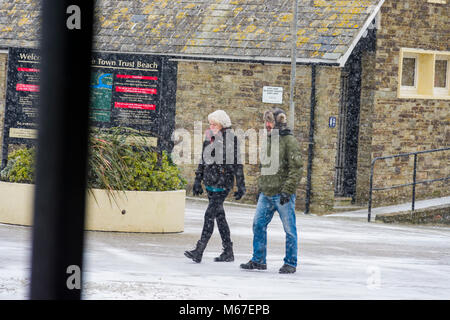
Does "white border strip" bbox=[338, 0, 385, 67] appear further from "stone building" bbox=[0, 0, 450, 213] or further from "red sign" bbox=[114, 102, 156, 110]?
"red sign" bbox=[114, 102, 156, 110]

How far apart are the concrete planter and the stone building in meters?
6.24

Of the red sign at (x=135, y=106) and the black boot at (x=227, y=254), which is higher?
the red sign at (x=135, y=106)

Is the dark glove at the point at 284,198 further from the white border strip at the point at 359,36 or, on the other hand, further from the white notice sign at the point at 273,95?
the white notice sign at the point at 273,95

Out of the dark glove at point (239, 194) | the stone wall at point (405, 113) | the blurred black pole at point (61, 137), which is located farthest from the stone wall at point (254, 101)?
the blurred black pole at point (61, 137)

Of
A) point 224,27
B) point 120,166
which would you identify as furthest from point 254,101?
point 120,166

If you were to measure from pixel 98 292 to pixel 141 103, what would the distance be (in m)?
10.4

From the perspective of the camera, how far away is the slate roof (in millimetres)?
19672

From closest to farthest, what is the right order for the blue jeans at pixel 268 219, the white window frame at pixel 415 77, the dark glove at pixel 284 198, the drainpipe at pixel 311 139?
the dark glove at pixel 284 198
the blue jeans at pixel 268 219
the drainpipe at pixel 311 139
the white window frame at pixel 415 77

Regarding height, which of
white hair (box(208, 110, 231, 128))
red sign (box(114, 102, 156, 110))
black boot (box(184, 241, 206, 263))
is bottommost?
black boot (box(184, 241, 206, 263))

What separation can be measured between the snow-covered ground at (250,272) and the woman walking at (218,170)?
542 millimetres

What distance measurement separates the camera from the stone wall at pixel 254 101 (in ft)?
64.3

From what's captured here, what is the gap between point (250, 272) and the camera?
10.6 meters

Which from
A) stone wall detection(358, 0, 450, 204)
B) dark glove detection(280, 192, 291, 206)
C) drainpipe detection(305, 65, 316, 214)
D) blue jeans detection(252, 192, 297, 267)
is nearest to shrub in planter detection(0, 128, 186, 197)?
blue jeans detection(252, 192, 297, 267)

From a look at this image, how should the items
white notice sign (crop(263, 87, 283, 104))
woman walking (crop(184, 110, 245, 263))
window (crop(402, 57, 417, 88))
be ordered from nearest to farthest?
woman walking (crop(184, 110, 245, 263)) < white notice sign (crop(263, 87, 283, 104)) < window (crop(402, 57, 417, 88))
